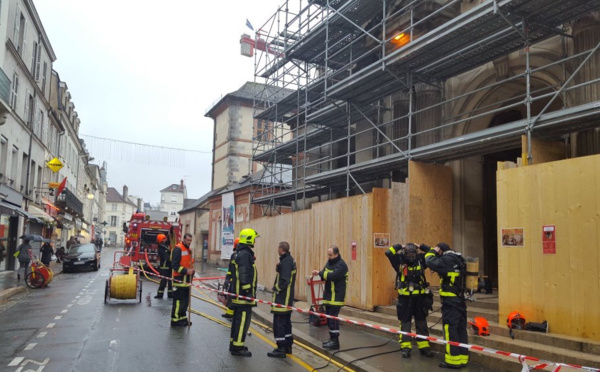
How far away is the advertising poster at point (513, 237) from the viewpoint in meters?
8.20

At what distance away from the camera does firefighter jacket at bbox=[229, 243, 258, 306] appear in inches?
304

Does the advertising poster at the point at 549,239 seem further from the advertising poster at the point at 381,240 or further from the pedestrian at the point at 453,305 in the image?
the advertising poster at the point at 381,240

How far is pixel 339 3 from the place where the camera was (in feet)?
52.4

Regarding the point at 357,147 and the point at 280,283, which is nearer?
the point at 280,283

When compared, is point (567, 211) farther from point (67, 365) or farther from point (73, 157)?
point (73, 157)

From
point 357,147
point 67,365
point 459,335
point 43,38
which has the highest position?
point 43,38

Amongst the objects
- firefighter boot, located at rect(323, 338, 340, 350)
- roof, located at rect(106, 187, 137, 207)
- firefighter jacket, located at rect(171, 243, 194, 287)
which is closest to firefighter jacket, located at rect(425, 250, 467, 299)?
firefighter boot, located at rect(323, 338, 340, 350)

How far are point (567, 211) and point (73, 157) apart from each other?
45186 millimetres

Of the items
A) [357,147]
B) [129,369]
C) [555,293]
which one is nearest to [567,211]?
[555,293]

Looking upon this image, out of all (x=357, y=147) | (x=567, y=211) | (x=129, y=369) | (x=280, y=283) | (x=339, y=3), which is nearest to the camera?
(x=129, y=369)

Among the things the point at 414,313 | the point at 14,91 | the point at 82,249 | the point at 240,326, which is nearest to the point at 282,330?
the point at 240,326

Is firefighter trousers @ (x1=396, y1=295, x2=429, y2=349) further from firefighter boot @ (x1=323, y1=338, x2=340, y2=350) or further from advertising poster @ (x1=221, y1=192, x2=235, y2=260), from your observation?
advertising poster @ (x1=221, y1=192, x2=235, y2=260)

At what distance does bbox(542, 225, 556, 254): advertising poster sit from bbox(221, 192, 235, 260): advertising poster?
21031mm

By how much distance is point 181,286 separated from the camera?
31.5 feet
